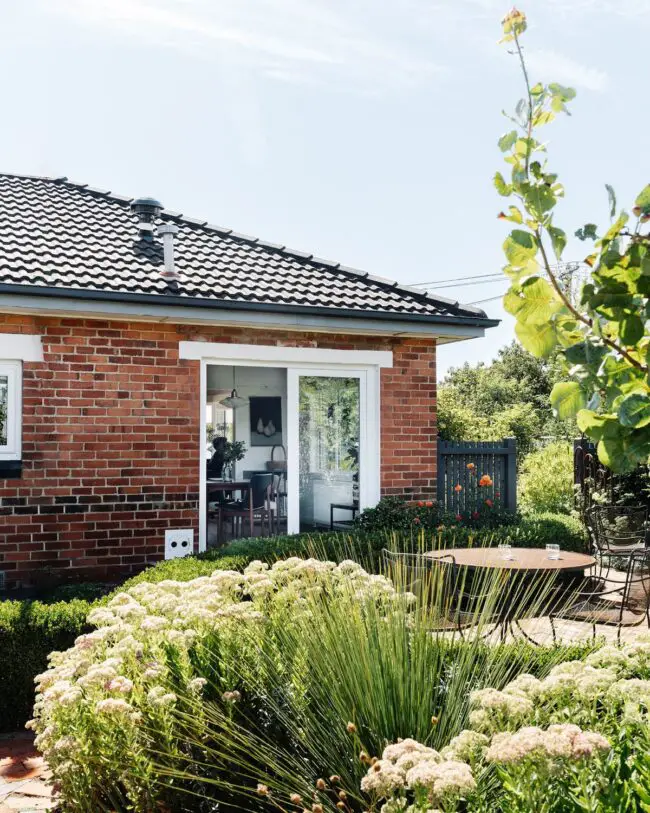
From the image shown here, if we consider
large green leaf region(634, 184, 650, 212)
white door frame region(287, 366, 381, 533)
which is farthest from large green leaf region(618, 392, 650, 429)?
white door frame region(287, 366, 381, 533)

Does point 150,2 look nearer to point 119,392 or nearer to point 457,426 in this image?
point 119,392

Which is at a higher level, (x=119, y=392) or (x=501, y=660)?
(x=119, y=392)

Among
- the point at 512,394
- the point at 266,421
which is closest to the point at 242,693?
the point at 266,421

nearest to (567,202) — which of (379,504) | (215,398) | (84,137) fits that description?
(379,504)

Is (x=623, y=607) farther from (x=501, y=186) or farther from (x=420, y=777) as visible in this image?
(x=501, y=186)

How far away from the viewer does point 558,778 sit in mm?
2326

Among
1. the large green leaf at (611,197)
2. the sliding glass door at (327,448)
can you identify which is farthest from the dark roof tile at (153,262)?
the large green leaf at (611,197)

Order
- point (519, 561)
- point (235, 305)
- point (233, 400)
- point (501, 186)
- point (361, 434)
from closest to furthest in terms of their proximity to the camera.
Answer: point (501, 186)
point (519, 561)
point (235, 305)
point (361, 434)
point (233, 400)

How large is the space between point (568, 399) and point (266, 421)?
35.6ft

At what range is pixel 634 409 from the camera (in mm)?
1570

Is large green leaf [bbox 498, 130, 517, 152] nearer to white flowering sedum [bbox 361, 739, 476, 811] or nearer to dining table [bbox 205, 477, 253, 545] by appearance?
white flowering sedum [bbox 361, 739, 476, 811]

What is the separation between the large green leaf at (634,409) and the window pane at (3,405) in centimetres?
796

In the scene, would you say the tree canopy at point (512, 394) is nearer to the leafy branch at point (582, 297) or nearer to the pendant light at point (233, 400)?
the pendant light at point (233, 400)

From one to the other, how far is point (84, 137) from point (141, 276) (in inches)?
233
